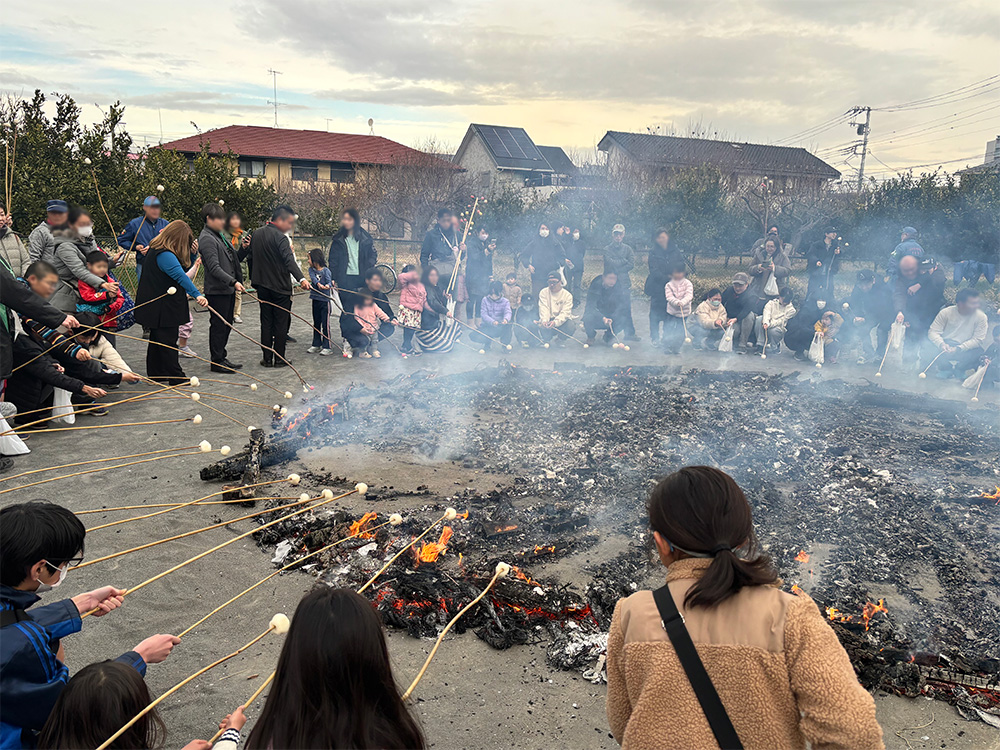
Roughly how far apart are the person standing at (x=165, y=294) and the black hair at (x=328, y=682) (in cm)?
689

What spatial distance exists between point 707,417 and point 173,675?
5.70 metres

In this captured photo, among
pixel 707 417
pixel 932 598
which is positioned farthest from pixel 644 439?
pixel 932 598

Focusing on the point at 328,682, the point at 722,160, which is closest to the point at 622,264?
the point at 328,682

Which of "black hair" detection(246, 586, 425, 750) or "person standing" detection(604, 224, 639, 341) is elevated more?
"person standing" detection(604, 224, 639, 341)

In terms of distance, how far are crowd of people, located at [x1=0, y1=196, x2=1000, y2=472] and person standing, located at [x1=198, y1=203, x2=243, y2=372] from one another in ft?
0.08

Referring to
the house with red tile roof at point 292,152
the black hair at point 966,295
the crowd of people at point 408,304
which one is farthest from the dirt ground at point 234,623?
the house with red tile roof at point 292,152

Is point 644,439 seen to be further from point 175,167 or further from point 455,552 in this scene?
point 175,167

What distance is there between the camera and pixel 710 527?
6.07 feet

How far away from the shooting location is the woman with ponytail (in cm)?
172

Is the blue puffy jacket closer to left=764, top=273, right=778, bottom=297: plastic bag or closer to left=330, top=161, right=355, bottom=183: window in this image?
left=764, top=273, right=778, bottom=297: plastic bag

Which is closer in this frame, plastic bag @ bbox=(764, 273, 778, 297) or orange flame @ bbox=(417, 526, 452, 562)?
orange flame @ bbox=(417, 526, 452, 562)

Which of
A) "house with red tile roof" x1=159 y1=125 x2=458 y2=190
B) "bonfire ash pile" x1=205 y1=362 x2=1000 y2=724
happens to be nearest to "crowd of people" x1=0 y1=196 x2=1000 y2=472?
"bonfire ash pile" x1=205 y1=362 x2=1000 y2=724

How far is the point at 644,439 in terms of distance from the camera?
686 centimetres

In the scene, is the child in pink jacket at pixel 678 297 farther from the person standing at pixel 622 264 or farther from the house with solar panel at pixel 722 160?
the house with solar panel at pixel 722 160
